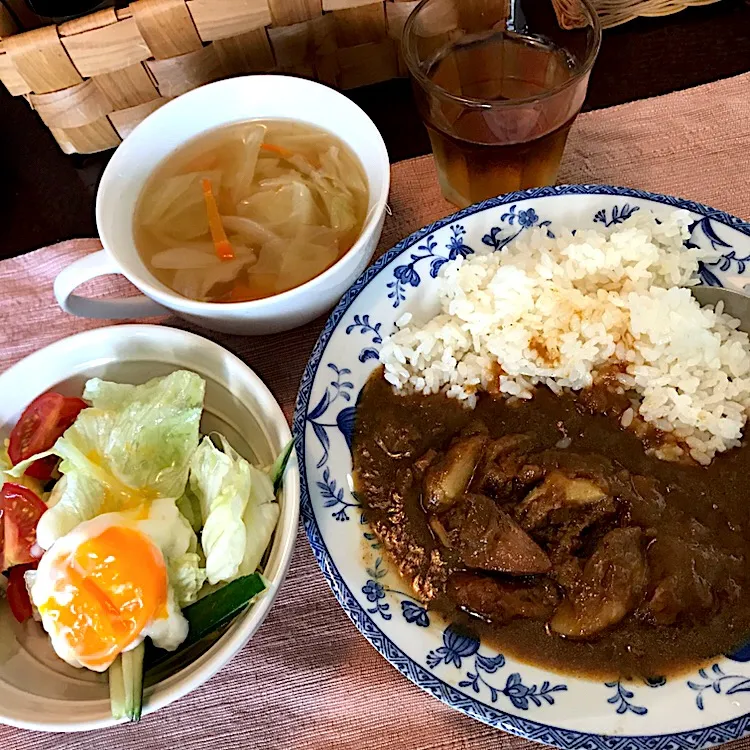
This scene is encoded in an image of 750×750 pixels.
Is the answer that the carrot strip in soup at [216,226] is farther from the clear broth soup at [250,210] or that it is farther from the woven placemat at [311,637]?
the woven placemat at [311,637]

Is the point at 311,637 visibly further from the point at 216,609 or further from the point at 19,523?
the point at 19,523

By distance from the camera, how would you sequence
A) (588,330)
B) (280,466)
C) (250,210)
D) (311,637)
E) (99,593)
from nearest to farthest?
1. (99,593)
2. (280,466)
3. (311,637)
4. (588,330)
5. (250,210)

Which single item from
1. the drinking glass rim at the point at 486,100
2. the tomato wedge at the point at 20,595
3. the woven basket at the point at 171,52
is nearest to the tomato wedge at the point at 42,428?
the tomato wedge at the point at 20,595

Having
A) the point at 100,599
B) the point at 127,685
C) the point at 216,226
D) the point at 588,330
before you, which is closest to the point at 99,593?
the point at 100,599

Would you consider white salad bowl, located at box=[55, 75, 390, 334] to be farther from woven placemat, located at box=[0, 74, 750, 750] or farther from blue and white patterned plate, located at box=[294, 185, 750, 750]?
woven placemat, located at box=[0, 74, 750, 750]

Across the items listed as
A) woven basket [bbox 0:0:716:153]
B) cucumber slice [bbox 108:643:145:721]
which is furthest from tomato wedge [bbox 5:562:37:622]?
woven basket [bbox 0:0:716:153]

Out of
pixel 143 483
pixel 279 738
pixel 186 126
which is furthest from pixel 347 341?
pixel 279 738
